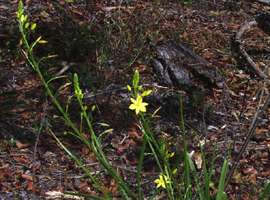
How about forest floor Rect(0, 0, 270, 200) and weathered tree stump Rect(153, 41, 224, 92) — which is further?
weathered tree stump Rect(153, 41, 224, 92)

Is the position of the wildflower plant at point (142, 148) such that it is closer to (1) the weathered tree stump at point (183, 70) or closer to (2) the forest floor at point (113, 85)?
(2) the forest floor at point (113, 85)

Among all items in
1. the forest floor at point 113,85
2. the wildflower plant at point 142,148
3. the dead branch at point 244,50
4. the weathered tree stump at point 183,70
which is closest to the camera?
the wildflower plant at point 142,148

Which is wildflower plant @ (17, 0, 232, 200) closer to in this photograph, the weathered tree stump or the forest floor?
the forest floor

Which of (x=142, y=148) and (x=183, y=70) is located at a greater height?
(x=142, y=148)

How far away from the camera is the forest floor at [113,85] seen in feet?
12.2

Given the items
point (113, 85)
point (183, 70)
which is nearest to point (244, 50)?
point (183, 70)

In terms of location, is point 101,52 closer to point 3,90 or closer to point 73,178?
point 3,90

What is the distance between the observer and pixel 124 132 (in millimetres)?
4141

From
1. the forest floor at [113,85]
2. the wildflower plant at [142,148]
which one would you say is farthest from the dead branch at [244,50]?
the wildflower plant at [142,148]

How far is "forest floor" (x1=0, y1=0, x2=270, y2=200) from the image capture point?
3.71 m

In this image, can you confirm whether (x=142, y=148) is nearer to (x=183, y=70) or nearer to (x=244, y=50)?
(x=183, y=70)

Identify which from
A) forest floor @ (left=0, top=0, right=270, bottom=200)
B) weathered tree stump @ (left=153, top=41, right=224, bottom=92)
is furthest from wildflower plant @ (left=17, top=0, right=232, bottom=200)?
weathered tree stump @ (left=153, top=41, right=224, bottom=92)

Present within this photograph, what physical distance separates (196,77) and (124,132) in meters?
1.09

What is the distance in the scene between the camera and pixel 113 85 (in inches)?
182
